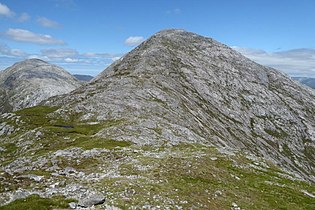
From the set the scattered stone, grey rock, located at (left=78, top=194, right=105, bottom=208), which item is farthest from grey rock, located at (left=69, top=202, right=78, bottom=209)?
the scattered stone

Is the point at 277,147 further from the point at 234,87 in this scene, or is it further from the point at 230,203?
the point at 230,203

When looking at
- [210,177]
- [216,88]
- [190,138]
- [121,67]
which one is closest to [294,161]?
[216,88]

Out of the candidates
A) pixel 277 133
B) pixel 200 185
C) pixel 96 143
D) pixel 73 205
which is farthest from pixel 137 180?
pixel 277 133

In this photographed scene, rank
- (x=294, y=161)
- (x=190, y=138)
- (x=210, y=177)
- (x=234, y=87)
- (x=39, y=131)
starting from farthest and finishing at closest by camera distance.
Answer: (x=234, y=87) < (x=294, y=161) < (x=190, y=138) < (x=39, y=131) < (x=210, y=177)

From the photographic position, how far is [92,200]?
27266 mm

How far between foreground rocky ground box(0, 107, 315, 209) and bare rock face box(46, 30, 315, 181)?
15098 mm

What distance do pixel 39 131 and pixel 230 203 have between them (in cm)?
5622

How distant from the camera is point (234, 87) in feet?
593

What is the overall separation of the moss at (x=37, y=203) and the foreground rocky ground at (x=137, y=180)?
0.25 feet

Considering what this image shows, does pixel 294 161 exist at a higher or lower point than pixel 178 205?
lower

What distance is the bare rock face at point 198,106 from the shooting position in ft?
291

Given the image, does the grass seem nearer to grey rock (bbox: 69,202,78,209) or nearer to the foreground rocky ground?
the foreground rocky ground

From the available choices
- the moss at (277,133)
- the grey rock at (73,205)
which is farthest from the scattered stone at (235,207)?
the moss at (277,133)

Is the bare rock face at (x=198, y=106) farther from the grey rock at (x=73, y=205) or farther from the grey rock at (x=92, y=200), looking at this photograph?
the grey rock at (x=73, y=205)
